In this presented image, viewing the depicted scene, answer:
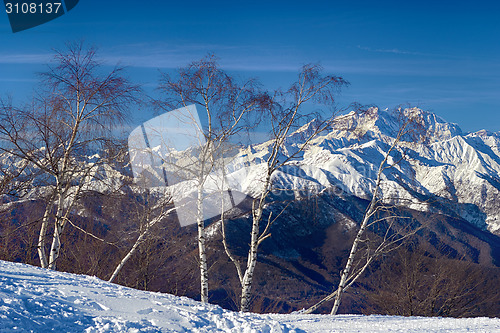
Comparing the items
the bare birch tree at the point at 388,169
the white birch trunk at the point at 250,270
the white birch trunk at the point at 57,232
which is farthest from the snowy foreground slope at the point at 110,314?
the bare birch tree at the point at 388,169

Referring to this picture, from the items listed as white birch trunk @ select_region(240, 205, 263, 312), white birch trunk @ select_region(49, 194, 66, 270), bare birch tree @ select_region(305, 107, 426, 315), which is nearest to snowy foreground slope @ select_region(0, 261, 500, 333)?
white birch trunk @ select_region(49, 194, 66, 270)

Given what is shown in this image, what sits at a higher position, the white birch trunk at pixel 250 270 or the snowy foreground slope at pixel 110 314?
the snowy foreground slope at pixel 110 314

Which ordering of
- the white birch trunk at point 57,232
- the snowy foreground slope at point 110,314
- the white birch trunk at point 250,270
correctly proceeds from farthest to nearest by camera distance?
the white birch trunk at point 250,270 → the white birch trunk at point 57,232 → the snowy foreground slope at point 110,314

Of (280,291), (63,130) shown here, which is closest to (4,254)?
(63,130)

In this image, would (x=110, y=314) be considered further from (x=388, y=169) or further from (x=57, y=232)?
(x=388, y=169)

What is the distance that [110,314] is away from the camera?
553 centimetres

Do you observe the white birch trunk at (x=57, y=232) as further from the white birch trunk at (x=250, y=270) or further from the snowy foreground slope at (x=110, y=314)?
the white birch trunk at (x=250, y=270)

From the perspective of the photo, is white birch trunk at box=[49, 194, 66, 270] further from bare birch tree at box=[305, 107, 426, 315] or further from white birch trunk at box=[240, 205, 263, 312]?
bare birch tree at box=[305, 107, 426, 315]

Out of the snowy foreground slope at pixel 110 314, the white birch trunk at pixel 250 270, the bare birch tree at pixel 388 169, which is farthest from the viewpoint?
the bare birch tree at pixel 388 169

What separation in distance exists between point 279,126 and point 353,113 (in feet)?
7.75

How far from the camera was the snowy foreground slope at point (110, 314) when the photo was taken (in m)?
5.06

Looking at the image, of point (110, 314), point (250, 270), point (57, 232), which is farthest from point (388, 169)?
point (110, 314)

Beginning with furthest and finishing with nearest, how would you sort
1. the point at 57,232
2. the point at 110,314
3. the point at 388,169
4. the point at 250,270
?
the point at 388,169 → the point at 250,270 → the point at 57,232 → the point at 110,314

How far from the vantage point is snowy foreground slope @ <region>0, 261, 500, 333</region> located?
506 cm
